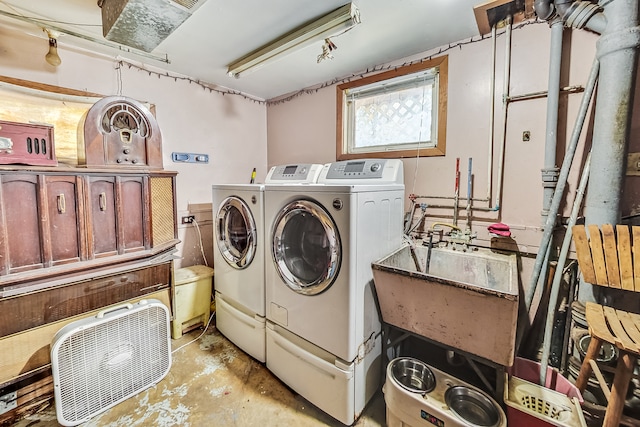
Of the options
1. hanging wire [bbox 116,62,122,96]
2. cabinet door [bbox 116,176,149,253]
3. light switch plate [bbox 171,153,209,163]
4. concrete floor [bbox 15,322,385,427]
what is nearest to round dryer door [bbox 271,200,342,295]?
concrete floor [bbox 15,322,385,427]

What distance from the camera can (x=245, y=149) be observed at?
11.4ft

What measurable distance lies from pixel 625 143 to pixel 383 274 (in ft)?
4.78

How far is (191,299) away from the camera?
2.51 metres

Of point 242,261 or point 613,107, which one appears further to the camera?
point 242,261

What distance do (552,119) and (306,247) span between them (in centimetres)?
188

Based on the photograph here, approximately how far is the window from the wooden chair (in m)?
1.17

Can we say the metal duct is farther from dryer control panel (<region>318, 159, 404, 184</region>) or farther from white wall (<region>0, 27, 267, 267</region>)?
dryer control panel (<region>318, 159, 404, 184</region>)

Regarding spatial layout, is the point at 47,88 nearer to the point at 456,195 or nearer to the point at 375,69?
the point at 375,69

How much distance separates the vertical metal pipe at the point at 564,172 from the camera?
154 centimetres

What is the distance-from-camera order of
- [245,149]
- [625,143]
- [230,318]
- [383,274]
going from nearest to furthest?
[625,143] → [383,274] → [230,318] → [245,149]

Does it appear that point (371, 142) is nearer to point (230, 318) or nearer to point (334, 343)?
point (334, 343)

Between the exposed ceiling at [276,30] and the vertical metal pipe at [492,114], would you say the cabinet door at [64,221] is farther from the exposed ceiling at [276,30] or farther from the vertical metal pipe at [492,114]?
the vertical metal pipe at [492,114]

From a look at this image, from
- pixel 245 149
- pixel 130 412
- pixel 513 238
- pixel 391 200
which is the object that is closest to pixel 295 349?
pixel 130 412

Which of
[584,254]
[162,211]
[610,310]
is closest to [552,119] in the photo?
[584,254]
